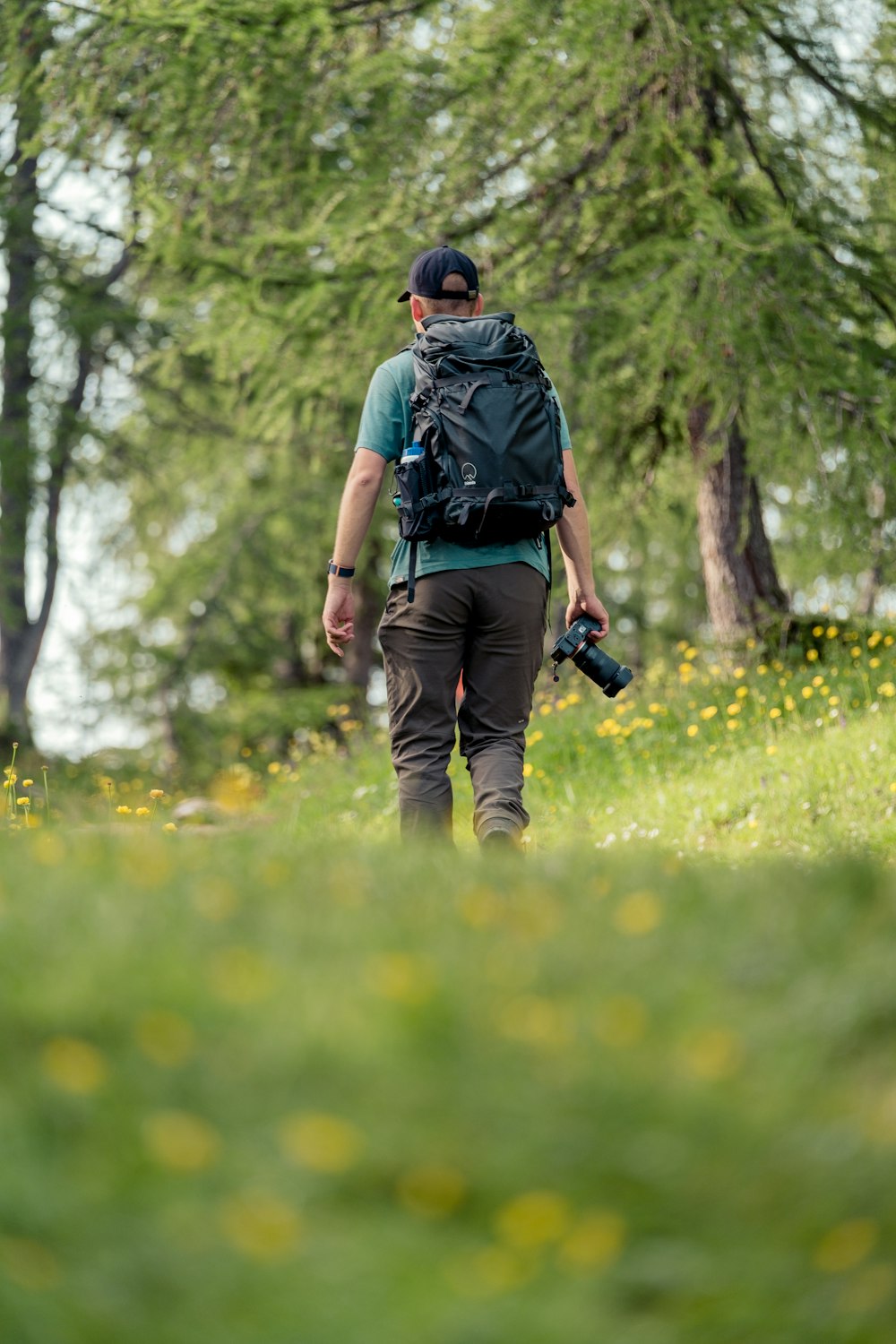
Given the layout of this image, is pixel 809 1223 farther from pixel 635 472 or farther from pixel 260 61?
pixel 635 472

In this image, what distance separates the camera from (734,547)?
9531mm

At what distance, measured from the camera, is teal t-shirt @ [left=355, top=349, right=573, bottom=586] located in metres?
4.65

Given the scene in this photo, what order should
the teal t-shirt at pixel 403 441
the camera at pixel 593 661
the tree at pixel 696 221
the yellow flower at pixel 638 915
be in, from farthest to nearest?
the tree at pixel 696 221, the camera at pixel 593 661, the teal t-shirt at pixel 403 441, the yellow flower at pixel 638 915

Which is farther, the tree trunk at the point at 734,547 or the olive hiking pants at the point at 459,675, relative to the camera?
the tree trunk at the point at 734,547

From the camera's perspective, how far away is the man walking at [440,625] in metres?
4.66

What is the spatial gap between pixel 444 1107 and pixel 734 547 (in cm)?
797

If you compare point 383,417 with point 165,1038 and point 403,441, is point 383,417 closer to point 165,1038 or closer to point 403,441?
point 403,441

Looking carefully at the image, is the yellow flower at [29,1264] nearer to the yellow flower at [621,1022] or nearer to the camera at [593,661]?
the yellow flower at [621,1022]

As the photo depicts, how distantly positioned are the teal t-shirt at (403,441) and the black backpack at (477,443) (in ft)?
0.21

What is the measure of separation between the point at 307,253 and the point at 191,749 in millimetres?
9742

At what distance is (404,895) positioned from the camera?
8.91 feet

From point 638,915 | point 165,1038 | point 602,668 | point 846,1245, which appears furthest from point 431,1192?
point 602,668

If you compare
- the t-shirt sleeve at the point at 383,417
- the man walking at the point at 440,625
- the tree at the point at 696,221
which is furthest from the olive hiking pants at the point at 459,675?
the tree at the point at 696,221

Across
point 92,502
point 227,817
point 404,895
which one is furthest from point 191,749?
point 404,895
